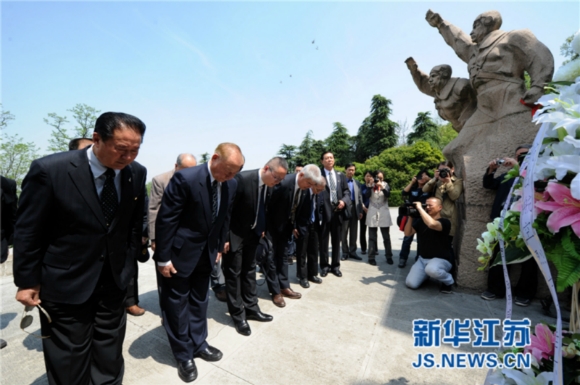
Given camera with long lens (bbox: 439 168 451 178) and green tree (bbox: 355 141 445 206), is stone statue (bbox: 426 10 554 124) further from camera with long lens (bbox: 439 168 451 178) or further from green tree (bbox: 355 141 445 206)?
green tree (bbox: 355 141 445 206)

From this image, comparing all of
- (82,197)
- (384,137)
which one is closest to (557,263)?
(82,197)

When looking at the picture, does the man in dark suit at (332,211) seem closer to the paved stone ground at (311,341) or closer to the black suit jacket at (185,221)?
the paved stone ground at (311,341)

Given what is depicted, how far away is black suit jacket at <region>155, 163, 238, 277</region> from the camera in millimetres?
2334

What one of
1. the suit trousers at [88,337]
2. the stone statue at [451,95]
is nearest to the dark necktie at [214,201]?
the suit trousers at [88,337]

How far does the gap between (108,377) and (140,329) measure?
3.86ft

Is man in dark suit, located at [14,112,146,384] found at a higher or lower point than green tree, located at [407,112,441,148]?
lower

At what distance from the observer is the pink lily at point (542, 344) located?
1.14 m

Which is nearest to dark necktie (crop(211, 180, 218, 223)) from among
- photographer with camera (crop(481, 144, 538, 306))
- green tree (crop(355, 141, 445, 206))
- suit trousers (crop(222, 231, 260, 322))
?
suit trousers (crop(222, 231, 260, 322))

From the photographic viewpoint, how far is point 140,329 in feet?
10.1

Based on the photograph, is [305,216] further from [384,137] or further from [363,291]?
[384,137]

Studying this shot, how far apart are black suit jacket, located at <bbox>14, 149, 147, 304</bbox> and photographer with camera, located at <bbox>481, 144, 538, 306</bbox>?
423cm

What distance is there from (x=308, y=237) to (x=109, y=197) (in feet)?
9.86

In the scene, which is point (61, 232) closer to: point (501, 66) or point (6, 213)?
point (6, 213)

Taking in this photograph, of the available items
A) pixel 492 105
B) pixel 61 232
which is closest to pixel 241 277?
pixel 61 232
